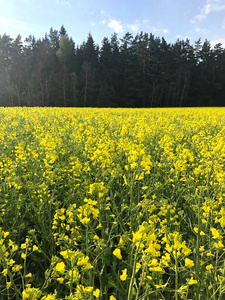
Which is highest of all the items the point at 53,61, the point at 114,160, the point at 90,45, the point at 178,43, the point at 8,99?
the point at 178,43

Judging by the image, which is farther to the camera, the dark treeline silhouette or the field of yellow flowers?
the dark treeline silhouette

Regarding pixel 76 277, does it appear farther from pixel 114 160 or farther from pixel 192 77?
pixel 192 77

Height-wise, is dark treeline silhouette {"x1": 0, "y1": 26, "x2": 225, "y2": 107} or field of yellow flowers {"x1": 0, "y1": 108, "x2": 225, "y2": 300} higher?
dark treeline silhouette {"x1": 0, "y1": 26, "x2": 225, "y2": 107}

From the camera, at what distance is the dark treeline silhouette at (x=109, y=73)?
37750mm

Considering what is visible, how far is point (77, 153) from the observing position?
13.2ft

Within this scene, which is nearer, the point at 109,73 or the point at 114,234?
the point at 114,234

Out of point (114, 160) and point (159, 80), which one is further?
point (159, 80)

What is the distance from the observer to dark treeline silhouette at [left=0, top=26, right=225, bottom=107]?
124ft

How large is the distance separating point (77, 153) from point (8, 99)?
127 ft

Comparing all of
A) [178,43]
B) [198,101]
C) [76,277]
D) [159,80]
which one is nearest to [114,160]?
[76,277]

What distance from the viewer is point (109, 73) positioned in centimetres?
4084

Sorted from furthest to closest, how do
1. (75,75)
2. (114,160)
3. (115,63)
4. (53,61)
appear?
1. (115,63)
2. (53,61)
3. (75,75)
4. (114,160)

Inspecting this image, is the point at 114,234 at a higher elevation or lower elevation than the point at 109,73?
lower

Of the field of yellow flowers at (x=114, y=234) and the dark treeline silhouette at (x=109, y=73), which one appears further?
the dark treeline silhouette at (x=109, y=73)
